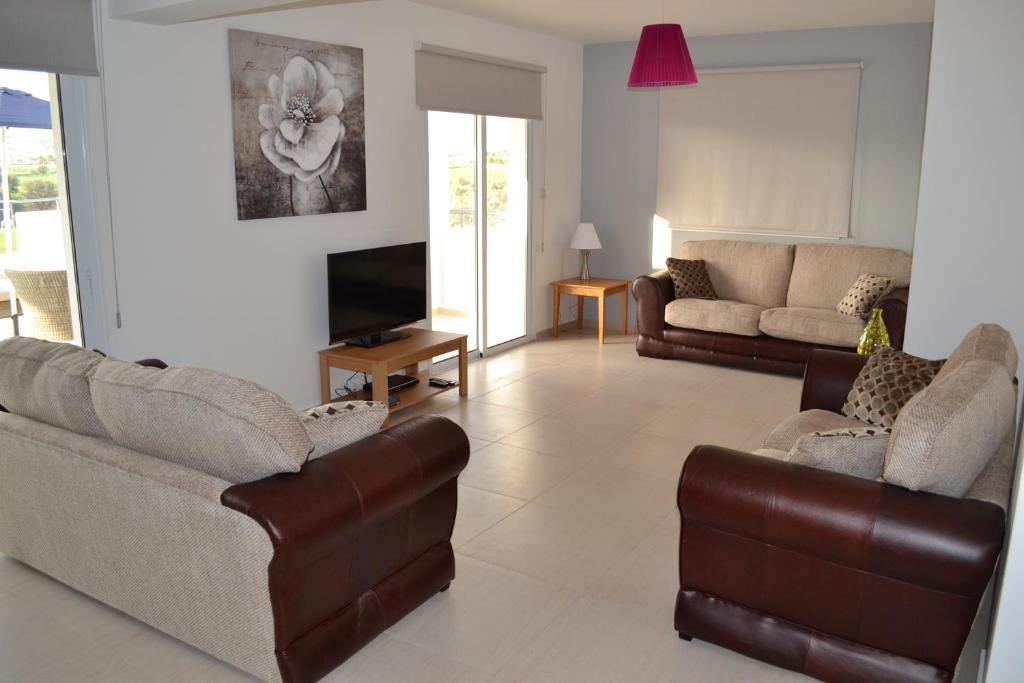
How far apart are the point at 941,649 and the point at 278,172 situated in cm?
405

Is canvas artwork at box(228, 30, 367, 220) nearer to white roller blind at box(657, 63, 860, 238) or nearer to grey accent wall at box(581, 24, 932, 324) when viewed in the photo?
grey accent wall at box(581, 24, 932, 324)

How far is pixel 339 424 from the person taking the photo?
276cm

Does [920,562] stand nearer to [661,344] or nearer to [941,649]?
[941,649]

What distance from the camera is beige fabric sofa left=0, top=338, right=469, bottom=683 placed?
2.43m

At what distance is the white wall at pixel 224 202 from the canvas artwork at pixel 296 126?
77 millimetres

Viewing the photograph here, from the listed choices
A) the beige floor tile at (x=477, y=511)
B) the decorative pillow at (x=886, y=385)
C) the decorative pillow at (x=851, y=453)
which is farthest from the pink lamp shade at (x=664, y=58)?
the decorative pillow at (x=851, y=453)

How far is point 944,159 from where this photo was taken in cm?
409

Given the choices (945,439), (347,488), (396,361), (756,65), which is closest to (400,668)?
(347,488)

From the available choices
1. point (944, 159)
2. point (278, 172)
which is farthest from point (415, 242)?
point (944, 159)

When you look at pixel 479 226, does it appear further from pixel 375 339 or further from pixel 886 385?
pixel 886 385

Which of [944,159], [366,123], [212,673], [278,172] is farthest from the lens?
[366,123]

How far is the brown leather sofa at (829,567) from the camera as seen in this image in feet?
7.71

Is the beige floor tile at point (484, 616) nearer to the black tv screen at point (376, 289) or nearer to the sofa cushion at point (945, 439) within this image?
the sofa cushion at point (945, 439)

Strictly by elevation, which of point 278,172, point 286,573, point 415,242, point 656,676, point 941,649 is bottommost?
point 656,676
